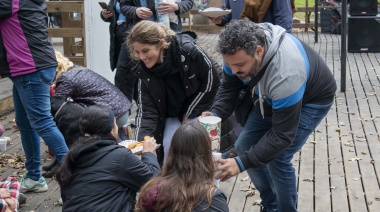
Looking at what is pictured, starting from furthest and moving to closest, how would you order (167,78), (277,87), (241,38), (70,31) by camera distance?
1. (70,31)
2. (167,78)
3. (277,87)
4. (241,38)

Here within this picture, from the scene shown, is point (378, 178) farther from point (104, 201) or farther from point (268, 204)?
point (104, 201)

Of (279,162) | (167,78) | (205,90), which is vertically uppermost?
(167,78)

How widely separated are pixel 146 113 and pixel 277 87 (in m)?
1.33

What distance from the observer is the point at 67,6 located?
29.6 ft

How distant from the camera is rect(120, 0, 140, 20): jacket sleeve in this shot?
21.8ft

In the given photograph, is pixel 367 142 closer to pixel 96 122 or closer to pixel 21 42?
pixel 21 42

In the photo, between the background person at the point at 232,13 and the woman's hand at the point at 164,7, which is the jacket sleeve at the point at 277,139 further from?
the woman's hand at the point at 164,7

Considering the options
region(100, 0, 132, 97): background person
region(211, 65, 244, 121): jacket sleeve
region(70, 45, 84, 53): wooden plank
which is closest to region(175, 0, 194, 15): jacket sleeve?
region(100, 0, 132, 97): background person

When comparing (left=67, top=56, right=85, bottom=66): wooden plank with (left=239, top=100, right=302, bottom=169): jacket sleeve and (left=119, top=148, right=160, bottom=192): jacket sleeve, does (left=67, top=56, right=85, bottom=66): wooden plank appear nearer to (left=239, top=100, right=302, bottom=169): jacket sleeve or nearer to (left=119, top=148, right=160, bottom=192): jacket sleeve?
(left=119, top=148, right=160, bottom=192): jacket sleeve

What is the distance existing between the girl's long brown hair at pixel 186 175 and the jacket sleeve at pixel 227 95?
103 centimetres

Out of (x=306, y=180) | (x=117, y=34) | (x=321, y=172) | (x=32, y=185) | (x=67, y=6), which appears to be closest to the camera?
(x=32, y=185)

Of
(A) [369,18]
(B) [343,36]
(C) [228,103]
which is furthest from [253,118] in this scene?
(A) [369,18]

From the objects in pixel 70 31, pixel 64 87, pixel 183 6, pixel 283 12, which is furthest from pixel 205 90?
pixel 70 31

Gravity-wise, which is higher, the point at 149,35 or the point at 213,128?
the point at 149,35
